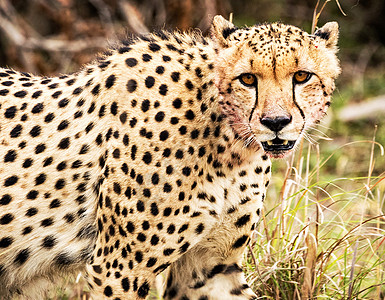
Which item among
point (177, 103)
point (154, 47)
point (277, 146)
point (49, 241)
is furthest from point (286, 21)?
point (277, 146)

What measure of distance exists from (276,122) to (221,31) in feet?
1.89

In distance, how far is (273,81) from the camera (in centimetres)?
287

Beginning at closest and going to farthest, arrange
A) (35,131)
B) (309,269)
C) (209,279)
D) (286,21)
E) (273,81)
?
(273,81), (309,269), (35,131), (209,279), (286,21)

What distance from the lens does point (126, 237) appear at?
313 cm

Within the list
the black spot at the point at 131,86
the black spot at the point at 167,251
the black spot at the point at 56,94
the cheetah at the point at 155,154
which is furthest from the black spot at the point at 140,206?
the black spot at the point at 56,94

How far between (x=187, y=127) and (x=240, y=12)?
6.85 metres

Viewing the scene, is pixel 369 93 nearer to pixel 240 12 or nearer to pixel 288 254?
pixel 240 12

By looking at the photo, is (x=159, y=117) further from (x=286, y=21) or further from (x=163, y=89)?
(x=286, y=21)

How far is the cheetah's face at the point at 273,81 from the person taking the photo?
2832mm

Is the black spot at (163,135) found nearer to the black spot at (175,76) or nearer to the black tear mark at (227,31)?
the black spot at (175,76)

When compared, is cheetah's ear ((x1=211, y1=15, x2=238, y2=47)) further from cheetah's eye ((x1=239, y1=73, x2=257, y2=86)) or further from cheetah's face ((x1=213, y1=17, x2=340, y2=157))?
cheetah's eye ((x1=239, y1=73, x2=257, y2=86))

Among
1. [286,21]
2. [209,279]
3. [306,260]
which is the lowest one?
[209,279]

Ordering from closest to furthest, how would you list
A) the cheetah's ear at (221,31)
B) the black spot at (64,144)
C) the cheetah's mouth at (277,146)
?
the cheetah's mouth at (277,146) → the cheetah's ear at (221,31) → the black spot at (64,144)

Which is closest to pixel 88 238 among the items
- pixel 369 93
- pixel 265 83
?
pixel 265 83
